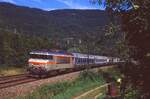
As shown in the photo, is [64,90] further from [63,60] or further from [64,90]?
[63,60]

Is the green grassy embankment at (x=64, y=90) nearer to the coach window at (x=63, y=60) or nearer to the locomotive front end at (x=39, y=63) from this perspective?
the locomotive front end at (x=39, y=63)

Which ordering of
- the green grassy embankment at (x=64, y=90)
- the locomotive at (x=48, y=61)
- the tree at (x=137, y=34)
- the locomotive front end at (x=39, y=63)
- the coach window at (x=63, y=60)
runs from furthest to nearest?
the coach window at (x=63, y=60), the locomotive at (x=48, y=61), the locomotive front end at (x=39, y=63), the green grassy embankment at (x=64, y=90), the tree at (x=137, y=34)

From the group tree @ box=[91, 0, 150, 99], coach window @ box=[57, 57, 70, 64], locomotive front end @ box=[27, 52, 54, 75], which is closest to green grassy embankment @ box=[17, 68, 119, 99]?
locomotive front end @ box=[27, 52, 54, 75]

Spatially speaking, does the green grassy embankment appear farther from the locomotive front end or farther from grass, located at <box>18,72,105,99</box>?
the locomotive front end

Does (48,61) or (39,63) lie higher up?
(48,61)

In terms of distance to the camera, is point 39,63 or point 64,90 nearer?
point 64,90

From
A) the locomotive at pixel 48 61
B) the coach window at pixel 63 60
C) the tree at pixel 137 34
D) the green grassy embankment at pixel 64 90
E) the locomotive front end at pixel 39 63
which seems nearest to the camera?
the tree at pixel 137 34

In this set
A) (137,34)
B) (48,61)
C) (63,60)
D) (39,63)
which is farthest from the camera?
(63,60)

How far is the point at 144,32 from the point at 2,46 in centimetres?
4878

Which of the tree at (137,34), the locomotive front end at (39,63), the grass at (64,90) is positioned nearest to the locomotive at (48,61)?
the locomotive front end at (39,63)

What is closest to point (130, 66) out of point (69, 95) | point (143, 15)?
point (143, 15)

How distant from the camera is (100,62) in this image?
245 feet

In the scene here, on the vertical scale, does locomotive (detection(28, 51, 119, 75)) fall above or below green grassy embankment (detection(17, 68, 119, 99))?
above

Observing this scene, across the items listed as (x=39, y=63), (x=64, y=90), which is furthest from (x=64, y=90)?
(x=39, y=63)
